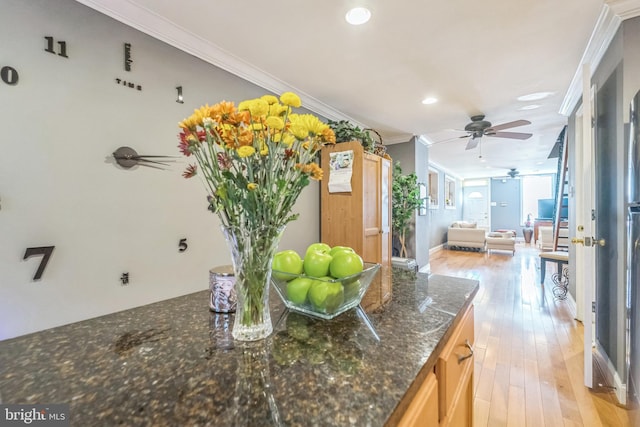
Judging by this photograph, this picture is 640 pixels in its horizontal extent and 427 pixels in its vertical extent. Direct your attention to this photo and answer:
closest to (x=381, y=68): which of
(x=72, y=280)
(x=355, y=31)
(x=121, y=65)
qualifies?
(x=355, y=31)

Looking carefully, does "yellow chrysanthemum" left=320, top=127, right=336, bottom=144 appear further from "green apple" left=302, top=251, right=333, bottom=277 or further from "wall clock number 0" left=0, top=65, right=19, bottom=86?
"wall clock number 0" left=0, top=65, right=19, bottom=86

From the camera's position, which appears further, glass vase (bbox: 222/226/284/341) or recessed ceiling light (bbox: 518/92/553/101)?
recessed ceiling light (bbox: 518/92/553/101)

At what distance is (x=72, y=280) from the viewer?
154cm

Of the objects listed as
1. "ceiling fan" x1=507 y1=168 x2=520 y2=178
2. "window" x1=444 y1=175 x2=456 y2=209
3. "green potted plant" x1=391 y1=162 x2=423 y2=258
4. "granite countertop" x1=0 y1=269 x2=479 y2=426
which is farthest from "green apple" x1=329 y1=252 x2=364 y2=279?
"ceiling fan" x1=507 y1=168 x2=520 y2=178

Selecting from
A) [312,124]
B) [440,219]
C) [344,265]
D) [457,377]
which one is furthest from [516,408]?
[440,219]

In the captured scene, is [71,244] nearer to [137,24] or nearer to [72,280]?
[72,280]

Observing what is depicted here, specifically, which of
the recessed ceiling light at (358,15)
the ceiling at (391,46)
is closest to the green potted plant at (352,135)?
the ceiling at (391,46)

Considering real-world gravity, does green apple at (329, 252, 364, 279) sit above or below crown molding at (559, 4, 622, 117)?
below

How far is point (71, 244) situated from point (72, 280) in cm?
20

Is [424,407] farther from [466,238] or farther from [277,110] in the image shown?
[466,238]

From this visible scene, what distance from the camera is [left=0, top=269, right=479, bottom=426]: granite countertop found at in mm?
431

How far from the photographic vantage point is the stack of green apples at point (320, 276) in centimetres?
75

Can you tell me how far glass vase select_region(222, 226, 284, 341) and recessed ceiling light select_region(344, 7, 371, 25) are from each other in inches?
68.2

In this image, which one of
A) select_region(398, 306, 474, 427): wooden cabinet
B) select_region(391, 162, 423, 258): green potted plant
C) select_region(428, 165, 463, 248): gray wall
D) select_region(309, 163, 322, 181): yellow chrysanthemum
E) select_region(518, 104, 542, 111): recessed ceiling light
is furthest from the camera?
select_region(428, 165, 463, 248): gray wall
